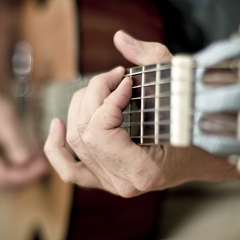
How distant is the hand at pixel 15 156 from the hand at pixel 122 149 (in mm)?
470

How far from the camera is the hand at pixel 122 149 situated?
518 mm

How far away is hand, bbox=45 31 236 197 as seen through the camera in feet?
1.70

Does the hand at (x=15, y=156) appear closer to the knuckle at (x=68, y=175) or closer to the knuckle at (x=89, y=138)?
the knuckle at (x=68, y=175)

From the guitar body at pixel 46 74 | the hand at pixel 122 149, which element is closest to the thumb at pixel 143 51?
the hand at pixel 122 149

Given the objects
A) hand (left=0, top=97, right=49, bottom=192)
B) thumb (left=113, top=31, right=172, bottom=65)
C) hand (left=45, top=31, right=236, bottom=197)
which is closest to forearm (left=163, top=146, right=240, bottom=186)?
hand (left=45, top=31, right=236, bottom=197)

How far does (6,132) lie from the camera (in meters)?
1.14

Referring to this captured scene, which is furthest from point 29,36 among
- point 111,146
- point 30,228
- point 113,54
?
point 111,146

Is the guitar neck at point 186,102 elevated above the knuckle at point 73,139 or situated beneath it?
elevated above

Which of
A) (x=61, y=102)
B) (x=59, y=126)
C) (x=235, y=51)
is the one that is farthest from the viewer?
(x=61, y=102)

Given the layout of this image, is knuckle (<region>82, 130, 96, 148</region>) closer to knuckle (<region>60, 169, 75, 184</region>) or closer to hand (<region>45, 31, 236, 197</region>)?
hand (<region>45, 31, 236, 197</region>)

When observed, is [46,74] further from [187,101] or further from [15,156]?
[187,101]

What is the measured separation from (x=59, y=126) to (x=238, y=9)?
0.51 m

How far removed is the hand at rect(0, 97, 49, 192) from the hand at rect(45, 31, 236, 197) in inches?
18.5

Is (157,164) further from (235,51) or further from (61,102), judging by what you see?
(61,102)
